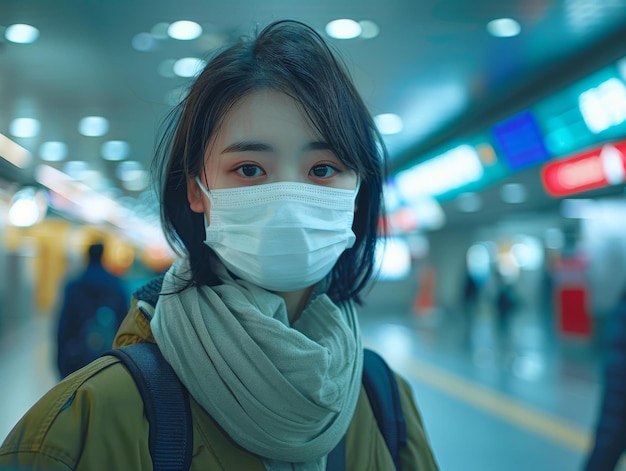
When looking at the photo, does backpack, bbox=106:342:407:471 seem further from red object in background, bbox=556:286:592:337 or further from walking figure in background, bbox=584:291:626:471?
red object in background, bbox=556:286:592:337

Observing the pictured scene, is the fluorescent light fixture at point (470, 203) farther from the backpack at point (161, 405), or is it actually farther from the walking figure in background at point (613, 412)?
the backpack at point (161, 405)

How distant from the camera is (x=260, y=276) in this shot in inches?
43.2

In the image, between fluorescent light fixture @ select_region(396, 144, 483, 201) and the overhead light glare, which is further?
fluorescent light fixture @ select_region(396, 144, 483, 201)

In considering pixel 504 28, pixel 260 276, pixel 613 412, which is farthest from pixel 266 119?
pixel 504 28

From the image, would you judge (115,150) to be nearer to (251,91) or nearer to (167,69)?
(167,69)

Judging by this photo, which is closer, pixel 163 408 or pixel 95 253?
pixel 163 408

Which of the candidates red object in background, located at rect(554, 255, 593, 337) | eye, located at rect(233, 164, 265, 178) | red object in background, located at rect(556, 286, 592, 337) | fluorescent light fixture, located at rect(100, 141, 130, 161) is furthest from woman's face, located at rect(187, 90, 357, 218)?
red object in background, located at rect(556, 286, 592, 337)

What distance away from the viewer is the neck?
1194 millimetres

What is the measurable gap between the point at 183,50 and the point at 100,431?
1156 millimetres

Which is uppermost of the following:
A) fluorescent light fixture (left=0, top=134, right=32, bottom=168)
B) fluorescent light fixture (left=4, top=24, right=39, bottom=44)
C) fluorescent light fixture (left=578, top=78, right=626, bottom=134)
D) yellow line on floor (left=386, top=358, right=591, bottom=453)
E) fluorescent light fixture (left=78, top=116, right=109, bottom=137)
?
fluorescent light fixture (left=578, top=78, right=626, bottom=134)

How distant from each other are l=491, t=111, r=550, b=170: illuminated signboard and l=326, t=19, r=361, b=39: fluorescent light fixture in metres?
3.69

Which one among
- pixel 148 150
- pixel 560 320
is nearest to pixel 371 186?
pixel 148 150

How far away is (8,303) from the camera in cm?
165

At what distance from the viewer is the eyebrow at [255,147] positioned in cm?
102
